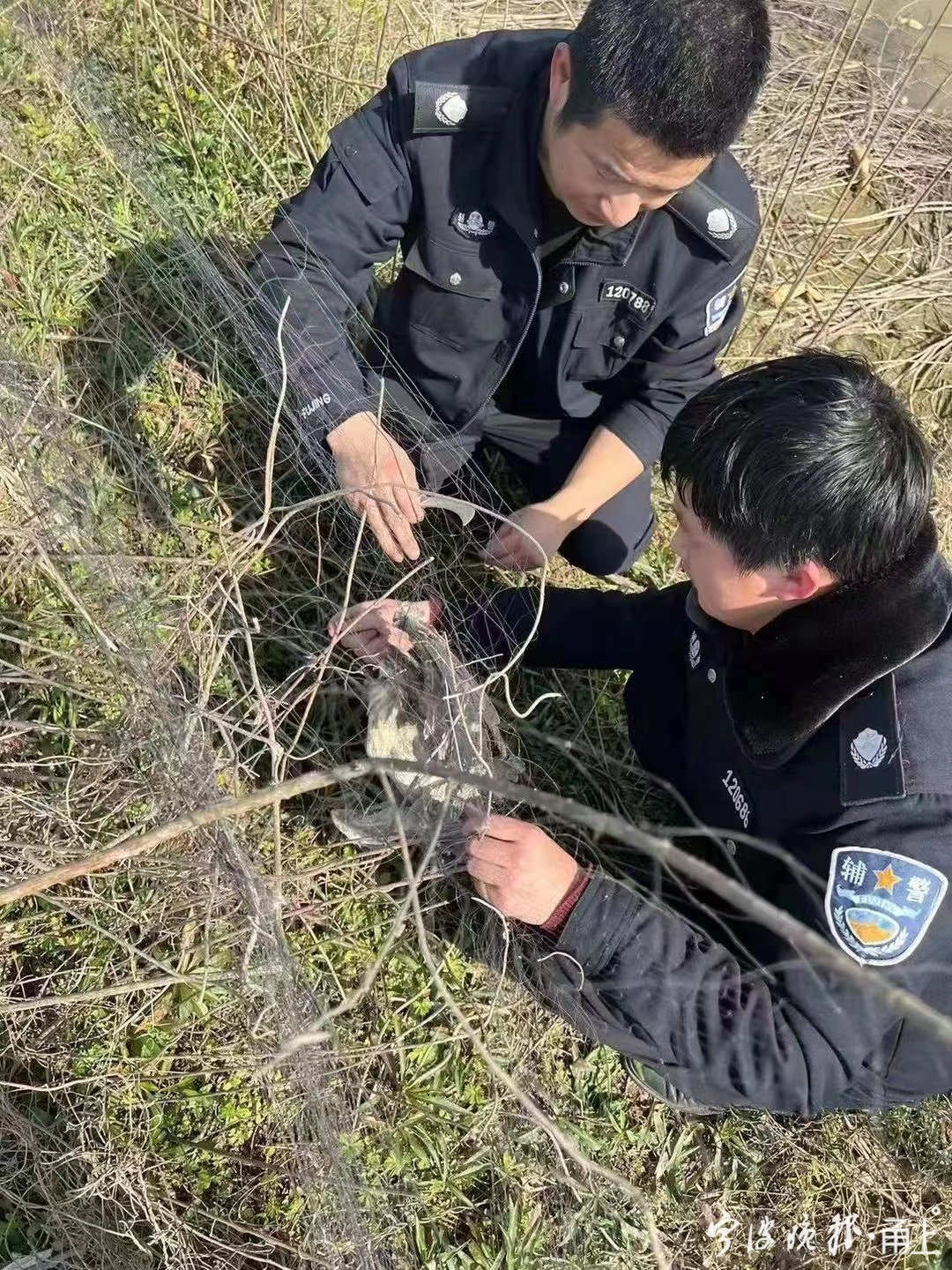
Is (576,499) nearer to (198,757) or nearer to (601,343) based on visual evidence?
(601,343)

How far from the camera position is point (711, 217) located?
2.02m

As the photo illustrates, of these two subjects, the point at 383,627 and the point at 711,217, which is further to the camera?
the point at 711,217

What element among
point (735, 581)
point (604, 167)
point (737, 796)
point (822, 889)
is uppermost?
point (604, 167)

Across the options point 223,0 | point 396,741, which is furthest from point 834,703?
point 223,0

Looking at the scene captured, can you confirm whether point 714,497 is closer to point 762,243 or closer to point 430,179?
point 430,179

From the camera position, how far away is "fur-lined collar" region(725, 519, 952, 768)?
1.42m

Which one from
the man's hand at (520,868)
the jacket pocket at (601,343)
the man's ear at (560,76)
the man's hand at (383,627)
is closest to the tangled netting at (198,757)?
the man's hand at (383,627)

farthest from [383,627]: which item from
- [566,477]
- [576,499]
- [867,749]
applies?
[867,749]

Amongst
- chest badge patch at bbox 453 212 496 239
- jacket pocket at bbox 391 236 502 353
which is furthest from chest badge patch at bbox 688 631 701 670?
chest badge patch at bbox 453 212 496 239

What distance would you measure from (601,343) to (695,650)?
778mm

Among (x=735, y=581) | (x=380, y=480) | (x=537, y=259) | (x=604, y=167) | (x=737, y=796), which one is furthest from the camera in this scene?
(x=537, y=259)

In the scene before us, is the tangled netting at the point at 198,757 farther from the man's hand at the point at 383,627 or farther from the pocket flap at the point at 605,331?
the pocket flap at the point at 605,331

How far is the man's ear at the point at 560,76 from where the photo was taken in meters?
1.68

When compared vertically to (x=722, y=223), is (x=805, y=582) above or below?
below
